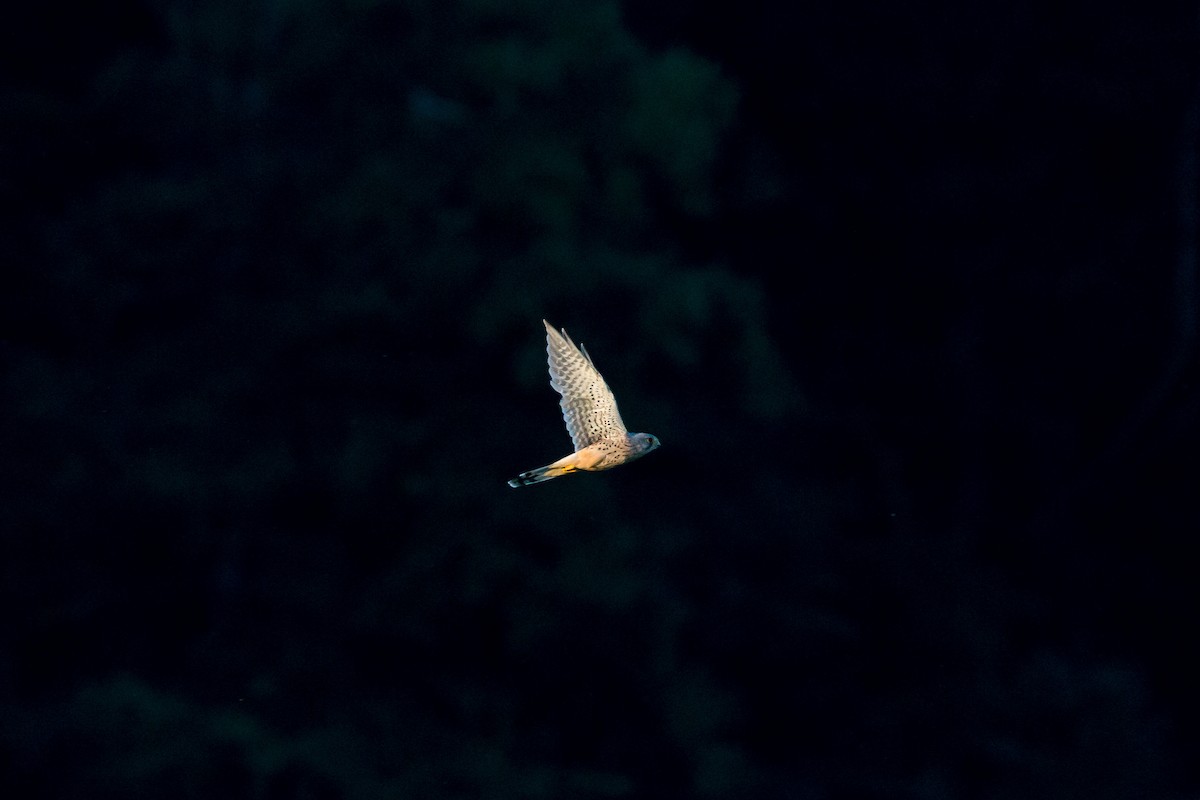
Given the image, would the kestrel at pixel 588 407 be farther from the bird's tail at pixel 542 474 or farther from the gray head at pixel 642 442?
the bird's tail at pixel 542 474

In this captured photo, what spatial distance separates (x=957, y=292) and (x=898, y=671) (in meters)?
1.59

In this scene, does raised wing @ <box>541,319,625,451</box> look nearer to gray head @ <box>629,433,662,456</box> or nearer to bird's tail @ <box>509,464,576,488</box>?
gray head @ <box>629,433,662,456</box>

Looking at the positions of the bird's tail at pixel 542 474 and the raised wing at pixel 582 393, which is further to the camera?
the raised wing at pixel 582 393

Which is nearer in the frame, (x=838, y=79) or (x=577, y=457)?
(x=577, y=457)

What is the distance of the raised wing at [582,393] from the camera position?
255 inches

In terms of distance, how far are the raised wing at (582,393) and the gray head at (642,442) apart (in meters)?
0.05

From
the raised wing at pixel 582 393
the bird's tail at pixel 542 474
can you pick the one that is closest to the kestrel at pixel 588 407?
the raised wing at pixel 582 393

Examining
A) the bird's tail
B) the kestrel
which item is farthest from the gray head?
the bird's tail

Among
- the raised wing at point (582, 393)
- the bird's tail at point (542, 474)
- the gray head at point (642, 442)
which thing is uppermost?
the raised wing at point (582, 393)

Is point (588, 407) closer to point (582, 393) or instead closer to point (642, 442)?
point (582, 393)

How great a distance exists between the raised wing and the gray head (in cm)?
5

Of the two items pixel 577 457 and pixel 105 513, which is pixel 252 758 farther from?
pixel 577 457

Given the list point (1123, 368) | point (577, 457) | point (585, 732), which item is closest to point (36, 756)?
point (585, 732)

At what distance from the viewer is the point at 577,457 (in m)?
6.36
